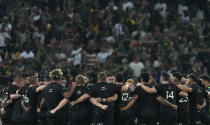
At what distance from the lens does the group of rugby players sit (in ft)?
40.0

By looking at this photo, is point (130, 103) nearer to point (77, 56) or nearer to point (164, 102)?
point (164, 102)

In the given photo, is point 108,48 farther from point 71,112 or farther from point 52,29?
point 71,112

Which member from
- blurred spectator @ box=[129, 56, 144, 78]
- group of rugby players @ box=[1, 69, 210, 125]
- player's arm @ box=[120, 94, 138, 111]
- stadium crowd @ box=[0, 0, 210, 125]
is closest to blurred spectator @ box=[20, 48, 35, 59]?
stadium crowd @ box=[0, 0, 210, 125]

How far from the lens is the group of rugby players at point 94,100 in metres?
12.2

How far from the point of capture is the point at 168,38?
23891mm

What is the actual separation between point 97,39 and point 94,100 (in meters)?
11.1

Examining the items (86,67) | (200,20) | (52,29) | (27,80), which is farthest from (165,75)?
(200,20)

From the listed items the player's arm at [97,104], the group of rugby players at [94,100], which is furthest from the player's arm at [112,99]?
the player's arm at [97,104]

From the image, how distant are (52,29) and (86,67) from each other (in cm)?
322

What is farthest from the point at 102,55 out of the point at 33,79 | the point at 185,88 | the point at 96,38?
the point at 33,79

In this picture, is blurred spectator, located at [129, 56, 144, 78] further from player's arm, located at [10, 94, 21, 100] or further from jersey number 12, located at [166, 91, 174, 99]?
player's arm, located at [10, 94, 21, 100]

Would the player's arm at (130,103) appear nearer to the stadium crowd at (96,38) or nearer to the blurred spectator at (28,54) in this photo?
the stadium crowd at (96,38)

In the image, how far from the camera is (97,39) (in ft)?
76.2

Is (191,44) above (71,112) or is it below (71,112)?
above
